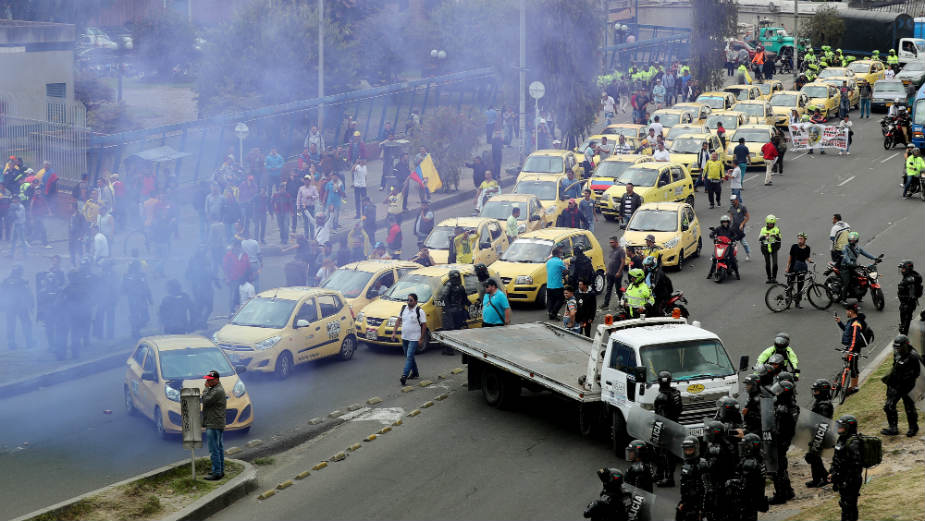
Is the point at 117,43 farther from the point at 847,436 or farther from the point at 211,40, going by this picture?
the point at 847,436

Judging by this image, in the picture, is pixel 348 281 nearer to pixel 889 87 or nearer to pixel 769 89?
pixel 769 89

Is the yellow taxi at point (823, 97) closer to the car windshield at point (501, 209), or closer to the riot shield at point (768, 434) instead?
the car windshield at point (501, 209)

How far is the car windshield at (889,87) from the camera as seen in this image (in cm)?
4778

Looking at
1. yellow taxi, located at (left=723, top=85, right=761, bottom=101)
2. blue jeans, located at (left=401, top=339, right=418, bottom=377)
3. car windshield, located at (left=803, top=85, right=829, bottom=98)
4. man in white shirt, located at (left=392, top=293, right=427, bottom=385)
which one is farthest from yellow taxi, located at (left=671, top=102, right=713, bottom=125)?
blue jeans, located at (left=401, top=339, right=418, bottom=377)

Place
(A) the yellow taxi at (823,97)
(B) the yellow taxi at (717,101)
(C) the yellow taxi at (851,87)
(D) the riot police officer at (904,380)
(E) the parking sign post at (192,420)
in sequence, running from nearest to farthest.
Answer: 1. (D) the riot police officer at (904,380)
2. (E) the parking sign post at (192,420)
3. (B) the yellow taxi at (717,101)
4. (A) the yellow taxi at (823,97)
5. (C) the yellow taxi at (851,87)

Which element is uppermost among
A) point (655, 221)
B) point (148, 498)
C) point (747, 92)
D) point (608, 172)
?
point (747, 92)

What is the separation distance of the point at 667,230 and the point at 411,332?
343 inches

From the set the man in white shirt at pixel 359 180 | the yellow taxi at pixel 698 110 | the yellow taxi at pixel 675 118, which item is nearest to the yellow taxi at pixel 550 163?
the man in white shirt at pixel 359 180

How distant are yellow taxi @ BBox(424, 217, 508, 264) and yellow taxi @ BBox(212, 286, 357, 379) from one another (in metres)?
4.64

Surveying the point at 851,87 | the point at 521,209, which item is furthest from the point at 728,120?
the point at 521,209

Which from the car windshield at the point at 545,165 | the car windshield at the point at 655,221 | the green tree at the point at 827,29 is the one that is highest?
the green tree at the point at 827,29

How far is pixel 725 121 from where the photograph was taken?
130 feet

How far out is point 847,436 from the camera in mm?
12250

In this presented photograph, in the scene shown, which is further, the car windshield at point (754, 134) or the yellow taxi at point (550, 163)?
the car windshield at point (754, 134)
